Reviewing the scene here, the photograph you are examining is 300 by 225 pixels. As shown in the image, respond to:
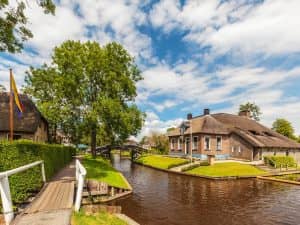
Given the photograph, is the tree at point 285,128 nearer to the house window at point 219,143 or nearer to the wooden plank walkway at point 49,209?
the house window at point 219,143

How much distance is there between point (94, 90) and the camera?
31016 millimetres

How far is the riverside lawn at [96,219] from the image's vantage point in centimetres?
748

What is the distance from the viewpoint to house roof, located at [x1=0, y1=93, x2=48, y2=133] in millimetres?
25188

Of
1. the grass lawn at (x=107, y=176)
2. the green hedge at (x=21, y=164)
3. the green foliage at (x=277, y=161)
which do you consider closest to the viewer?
the green hedge at (x=21, y=164)

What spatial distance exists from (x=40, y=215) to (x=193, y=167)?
23986 millimetres

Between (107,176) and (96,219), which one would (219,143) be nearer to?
(107,176)

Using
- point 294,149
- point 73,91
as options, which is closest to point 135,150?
point 73,91

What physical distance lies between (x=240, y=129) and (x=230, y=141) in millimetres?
2758

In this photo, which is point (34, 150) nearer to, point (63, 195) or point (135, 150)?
point (63, 195)

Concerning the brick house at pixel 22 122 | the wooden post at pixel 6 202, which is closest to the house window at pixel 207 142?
the brick house at pixel 22 122

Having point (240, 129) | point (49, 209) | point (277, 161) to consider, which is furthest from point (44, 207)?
point (240, 129)

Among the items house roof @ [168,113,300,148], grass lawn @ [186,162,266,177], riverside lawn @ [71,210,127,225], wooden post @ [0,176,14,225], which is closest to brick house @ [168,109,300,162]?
house roof @ [168,113,300,148]

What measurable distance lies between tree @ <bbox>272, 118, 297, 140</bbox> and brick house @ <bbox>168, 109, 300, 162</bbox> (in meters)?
17.0

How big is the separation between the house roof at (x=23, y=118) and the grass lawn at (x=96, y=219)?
20.1 m
